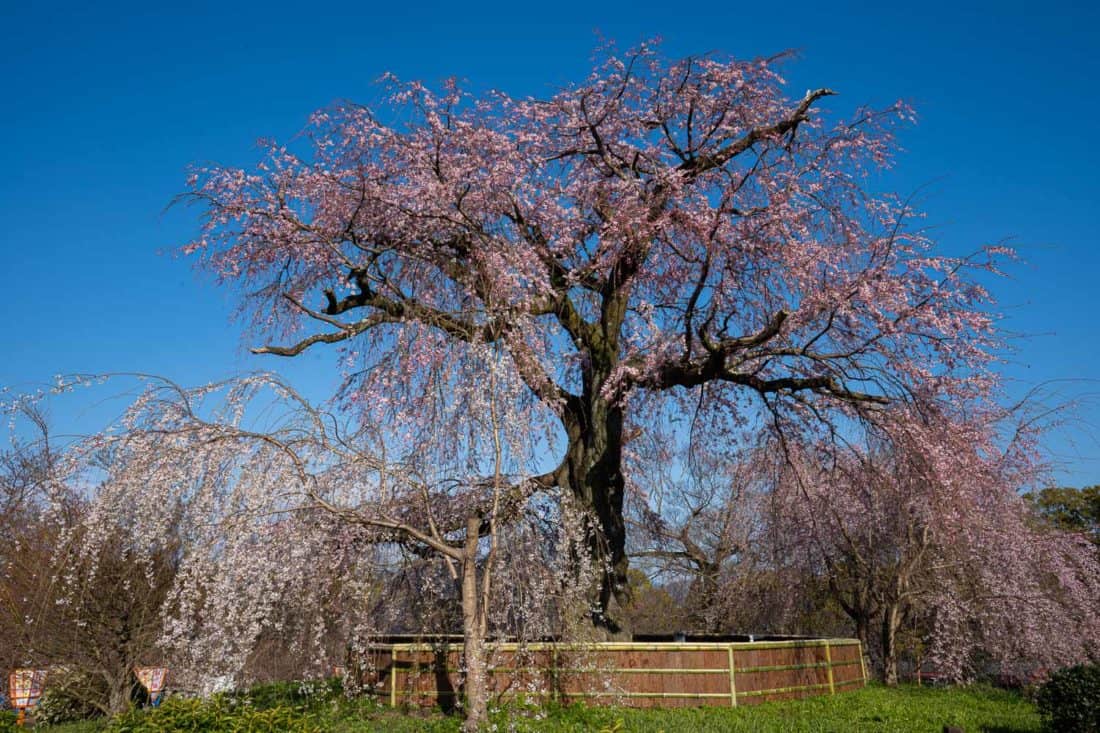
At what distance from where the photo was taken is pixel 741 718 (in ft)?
34.9

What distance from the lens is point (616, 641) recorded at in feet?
40.0

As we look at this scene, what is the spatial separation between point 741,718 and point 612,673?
1.72m

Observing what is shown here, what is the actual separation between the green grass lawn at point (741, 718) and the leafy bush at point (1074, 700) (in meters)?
1.23

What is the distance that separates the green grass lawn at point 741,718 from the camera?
951 centimetres

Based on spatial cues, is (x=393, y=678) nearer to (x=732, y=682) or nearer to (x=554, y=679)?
(x=554, y=679)

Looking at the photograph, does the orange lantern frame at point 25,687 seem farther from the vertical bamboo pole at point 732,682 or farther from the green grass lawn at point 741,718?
the vertical bamboo pole at point 732,682

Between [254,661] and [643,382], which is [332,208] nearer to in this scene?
[643,382]

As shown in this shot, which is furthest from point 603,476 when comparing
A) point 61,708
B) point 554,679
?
point 61,708

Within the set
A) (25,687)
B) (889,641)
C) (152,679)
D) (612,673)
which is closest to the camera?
(612,673)

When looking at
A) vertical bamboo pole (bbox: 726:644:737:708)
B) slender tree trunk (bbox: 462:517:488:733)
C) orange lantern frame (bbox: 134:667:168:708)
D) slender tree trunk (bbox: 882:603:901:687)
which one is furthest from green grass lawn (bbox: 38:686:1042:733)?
slender tree trunk (bbox: 882:603:901:687)

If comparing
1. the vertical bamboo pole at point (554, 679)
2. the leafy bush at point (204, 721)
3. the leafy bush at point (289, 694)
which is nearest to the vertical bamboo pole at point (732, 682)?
the vertical bamboo pole at point (554, 679)

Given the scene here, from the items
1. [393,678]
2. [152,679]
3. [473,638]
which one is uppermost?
[473,638]

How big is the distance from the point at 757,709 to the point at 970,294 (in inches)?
250

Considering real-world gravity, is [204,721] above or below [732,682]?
above
